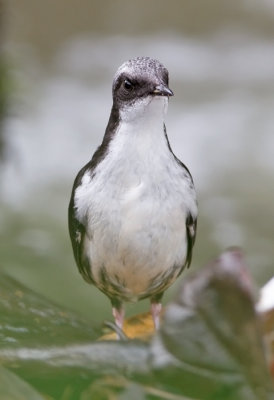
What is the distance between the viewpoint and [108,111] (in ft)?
24.6

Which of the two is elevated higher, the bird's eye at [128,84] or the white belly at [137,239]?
the bird's eye at [128,84]

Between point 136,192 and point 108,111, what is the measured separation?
18.1 ft

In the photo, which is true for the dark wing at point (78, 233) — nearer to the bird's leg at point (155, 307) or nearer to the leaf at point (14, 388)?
the bird's leg at point (155, 307)

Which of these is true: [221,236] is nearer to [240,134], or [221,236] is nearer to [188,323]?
[240,134]

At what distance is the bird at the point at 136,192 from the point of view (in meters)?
1.99

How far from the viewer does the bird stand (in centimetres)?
199

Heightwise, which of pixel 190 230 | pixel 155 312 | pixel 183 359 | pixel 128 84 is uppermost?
pixel 128 84

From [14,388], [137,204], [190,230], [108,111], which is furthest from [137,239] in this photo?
[108,111]

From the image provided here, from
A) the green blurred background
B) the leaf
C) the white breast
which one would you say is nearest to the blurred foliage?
the leaf

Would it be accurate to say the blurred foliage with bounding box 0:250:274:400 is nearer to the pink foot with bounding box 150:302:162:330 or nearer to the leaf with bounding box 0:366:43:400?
the leaf with bounding box 0:366:43:400

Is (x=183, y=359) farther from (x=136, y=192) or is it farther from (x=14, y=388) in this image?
(x=136, y=192)

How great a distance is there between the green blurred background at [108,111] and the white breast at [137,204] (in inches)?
69.0

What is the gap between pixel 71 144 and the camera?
22.9 ft

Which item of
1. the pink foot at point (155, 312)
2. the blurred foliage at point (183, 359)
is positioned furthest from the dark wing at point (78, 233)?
the blurred foliage at point (183, 359)
